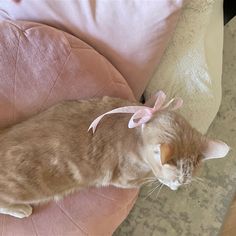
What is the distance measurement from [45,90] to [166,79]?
1.12 ft

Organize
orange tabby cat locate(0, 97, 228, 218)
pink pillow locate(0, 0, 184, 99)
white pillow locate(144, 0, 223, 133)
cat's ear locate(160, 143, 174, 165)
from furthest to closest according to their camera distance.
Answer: white pillow locate(144, 0, 223, 133) < pink pillow locate(0, 0, 184, 99) < orange tabby cat locate(0, 97, 228, 218) < cat's ear locate(160, 143, 174, 165)

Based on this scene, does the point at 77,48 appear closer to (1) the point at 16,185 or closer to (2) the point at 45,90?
(2) the point at 45,90

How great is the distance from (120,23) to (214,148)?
40 centimetres

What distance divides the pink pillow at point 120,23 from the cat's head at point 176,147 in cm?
21

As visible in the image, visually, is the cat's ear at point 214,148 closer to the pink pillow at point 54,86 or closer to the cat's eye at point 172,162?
the cat's eye at point 172,162

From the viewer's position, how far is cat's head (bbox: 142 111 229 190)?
93 centimetres

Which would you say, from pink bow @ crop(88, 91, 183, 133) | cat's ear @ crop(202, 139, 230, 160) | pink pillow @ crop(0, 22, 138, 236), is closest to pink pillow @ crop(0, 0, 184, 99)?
pink pillow @ crop(0, 22, 138, 236)

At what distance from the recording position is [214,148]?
0.96m

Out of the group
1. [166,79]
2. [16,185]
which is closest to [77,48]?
[166,79]

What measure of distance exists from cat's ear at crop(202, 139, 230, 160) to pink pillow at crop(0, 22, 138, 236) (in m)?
0.26

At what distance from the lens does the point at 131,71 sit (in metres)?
1.16

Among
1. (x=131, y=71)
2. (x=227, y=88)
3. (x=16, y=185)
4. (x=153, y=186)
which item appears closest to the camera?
(x=16, y=185)

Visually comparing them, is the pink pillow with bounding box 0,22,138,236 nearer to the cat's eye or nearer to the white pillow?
the white pillow

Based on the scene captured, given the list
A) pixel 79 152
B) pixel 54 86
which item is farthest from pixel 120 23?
pixel 79 152
